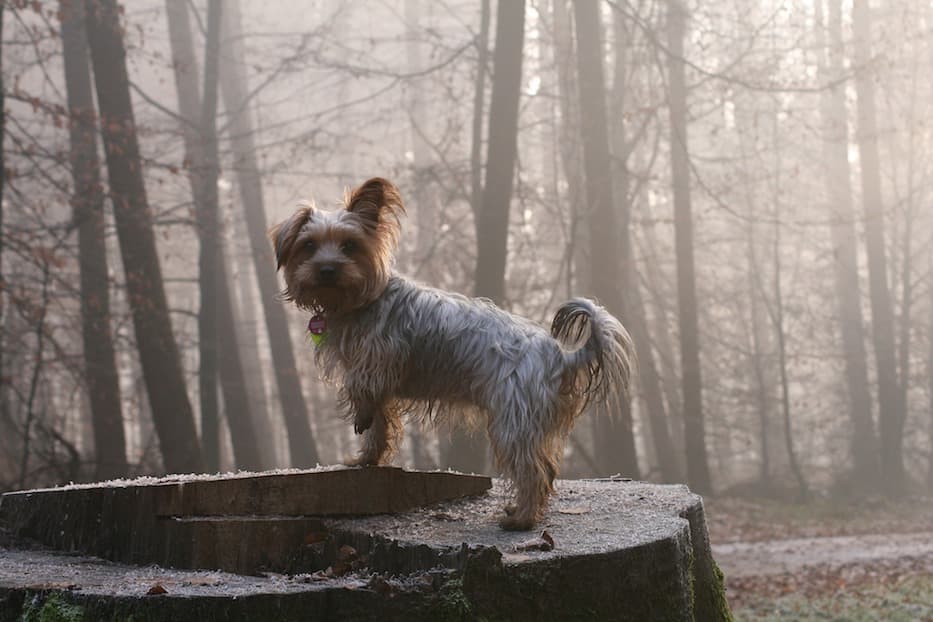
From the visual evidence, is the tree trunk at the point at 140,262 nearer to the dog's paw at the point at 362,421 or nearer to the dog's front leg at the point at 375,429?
the dog's front leg at the point at 375,429

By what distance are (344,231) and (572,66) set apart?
15502mm

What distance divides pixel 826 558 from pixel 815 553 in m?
0.51

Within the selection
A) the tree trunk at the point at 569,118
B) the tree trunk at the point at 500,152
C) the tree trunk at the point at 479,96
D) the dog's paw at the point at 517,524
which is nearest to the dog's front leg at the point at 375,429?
the dog's paw at the point at 517,524

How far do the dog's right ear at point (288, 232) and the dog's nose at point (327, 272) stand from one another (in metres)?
0.28

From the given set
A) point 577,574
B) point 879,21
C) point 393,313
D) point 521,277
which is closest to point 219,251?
point 521,277

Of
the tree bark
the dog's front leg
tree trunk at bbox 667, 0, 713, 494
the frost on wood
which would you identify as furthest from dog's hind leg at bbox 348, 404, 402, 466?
tree trunk at bbox 667, 0, 713, 494

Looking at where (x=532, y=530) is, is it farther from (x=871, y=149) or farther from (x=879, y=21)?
(x=879, y=21)

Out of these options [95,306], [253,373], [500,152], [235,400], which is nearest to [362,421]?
[500,152]

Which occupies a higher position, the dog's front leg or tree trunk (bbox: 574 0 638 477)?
tree trunk (bbox: 574 0 638 477)

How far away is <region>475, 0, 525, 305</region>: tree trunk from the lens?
44.0 ft

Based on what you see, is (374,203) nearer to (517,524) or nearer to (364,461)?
(364,461)

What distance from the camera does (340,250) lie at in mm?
5141

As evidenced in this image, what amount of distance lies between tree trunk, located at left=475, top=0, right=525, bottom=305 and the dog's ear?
7.89 metres

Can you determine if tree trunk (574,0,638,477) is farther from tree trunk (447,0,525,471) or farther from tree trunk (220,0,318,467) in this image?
tree trunk (220,0,318,467)
